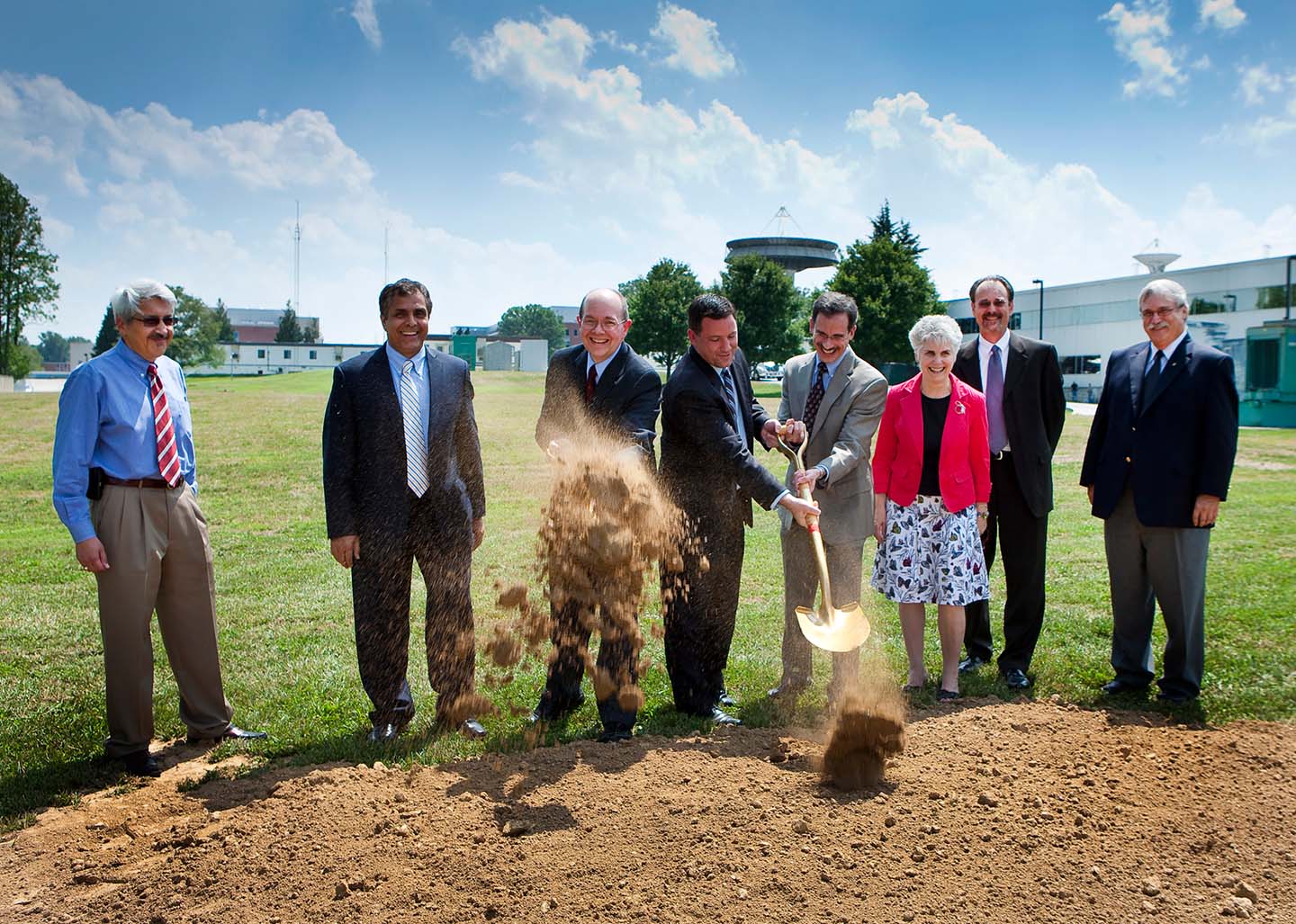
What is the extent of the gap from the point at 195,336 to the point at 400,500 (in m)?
85.5

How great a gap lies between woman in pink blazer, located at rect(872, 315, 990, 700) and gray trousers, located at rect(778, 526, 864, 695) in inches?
8.9

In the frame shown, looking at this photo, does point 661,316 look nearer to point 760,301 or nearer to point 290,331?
point 760,301

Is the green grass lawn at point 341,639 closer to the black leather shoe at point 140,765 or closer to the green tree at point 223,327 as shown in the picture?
the black leather shoe at point 140,765

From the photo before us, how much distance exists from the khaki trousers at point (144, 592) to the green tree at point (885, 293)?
4280cm

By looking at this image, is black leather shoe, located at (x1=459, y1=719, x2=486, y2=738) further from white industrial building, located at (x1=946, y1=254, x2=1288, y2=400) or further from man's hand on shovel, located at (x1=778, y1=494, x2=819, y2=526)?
white industrial building, located at (x1=946, y1=254, x2=1288, y2=400)

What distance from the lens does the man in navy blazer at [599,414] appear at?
4.61 meters

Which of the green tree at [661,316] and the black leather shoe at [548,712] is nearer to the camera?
the black leather shoe at [548,712]

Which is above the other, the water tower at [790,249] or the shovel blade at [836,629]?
the water tower at [790,249]

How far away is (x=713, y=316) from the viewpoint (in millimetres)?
4715

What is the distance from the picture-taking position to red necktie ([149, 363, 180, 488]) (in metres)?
4.40

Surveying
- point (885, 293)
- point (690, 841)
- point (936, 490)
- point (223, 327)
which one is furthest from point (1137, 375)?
point (223, 327)

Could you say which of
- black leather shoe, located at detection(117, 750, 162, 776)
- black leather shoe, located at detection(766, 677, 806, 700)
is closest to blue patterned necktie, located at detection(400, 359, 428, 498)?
black leather shoe, located at detection(117, 750, 162, 776)

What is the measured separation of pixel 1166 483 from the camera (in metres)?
5.09

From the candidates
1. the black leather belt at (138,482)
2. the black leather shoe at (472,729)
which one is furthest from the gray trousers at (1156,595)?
the black leather belt at (138,482)
